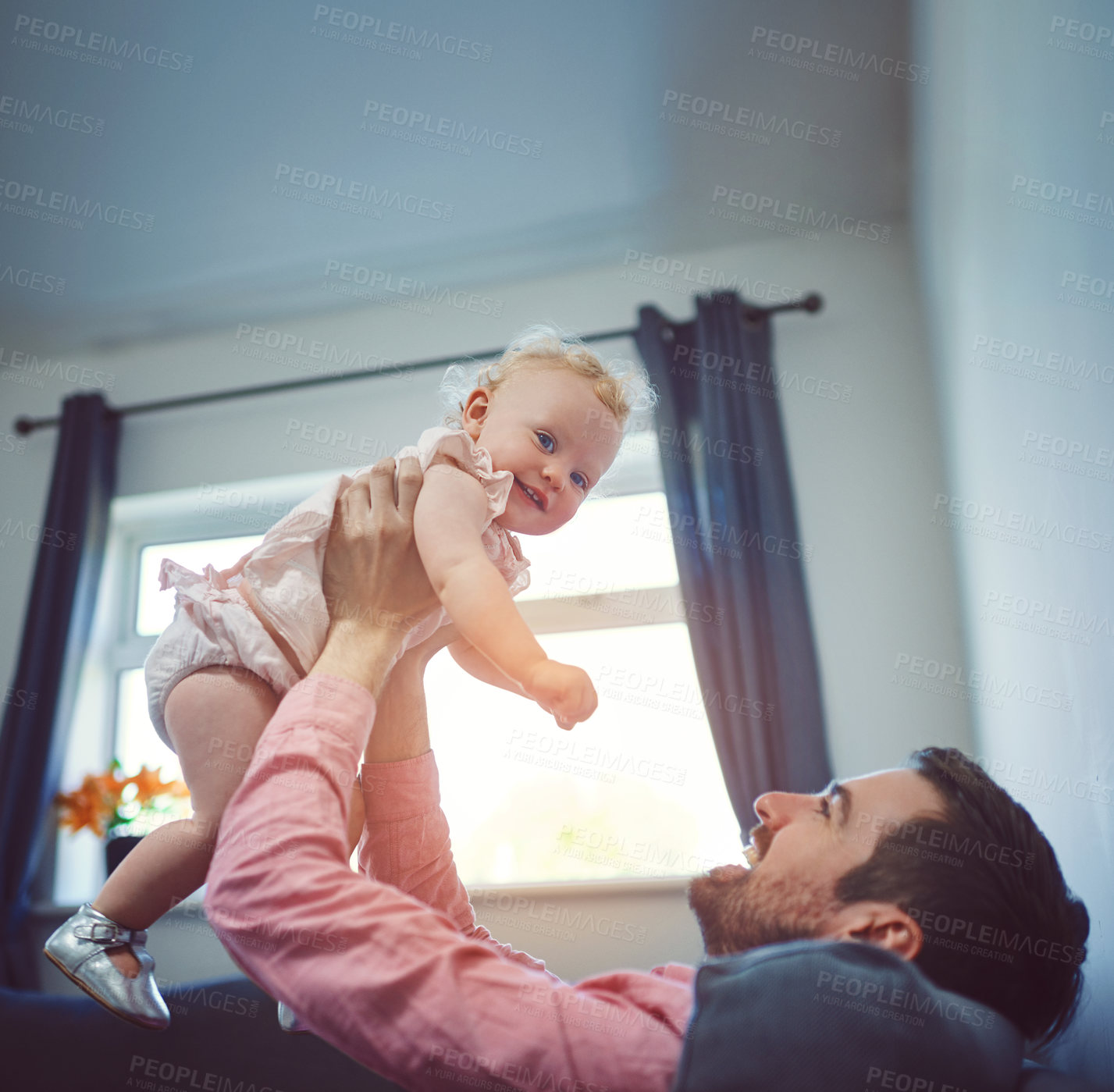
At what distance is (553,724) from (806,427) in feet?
4.67

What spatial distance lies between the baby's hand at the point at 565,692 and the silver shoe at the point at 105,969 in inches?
21.2

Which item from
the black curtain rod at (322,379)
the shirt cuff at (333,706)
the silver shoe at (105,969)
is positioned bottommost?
the silver shoe at (105,969)

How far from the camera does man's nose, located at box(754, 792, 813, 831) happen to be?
0.91 m

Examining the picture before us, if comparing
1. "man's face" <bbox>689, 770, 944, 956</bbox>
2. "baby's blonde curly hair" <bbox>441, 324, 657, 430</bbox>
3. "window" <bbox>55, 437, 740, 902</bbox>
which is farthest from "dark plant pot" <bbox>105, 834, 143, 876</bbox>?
"man's face" <bbox>689, 770, 944, 956</bbox>

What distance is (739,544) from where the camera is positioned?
9.37 feet

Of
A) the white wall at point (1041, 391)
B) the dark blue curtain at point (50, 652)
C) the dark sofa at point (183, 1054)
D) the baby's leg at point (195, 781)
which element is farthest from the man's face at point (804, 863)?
the dark blue curtain at point (50, 652)

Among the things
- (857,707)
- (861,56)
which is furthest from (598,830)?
(861,56)

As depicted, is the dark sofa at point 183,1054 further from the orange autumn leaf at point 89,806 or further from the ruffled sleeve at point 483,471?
the ruffled sleeve at point 483,471

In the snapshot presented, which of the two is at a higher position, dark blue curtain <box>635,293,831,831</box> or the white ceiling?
the white ceiling

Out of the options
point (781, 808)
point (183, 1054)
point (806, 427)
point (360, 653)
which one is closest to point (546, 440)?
point (360, 653)

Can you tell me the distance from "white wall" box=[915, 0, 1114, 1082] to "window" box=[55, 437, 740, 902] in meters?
1.13

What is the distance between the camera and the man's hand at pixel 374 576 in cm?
90

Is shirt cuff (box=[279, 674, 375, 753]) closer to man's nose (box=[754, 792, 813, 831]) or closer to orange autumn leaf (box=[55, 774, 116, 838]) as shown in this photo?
man's nose (box=[754, 792, 813, 831])

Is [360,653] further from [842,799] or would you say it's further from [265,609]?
[842,799]
